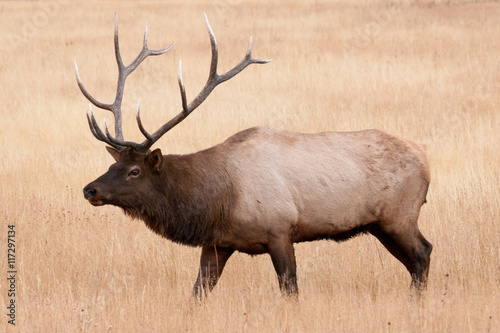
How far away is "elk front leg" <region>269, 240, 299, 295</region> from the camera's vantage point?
5.62 m

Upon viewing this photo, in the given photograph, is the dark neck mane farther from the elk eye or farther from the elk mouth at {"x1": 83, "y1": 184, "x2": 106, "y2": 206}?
the elk mouth at {"x1": 83, "y1": 184, "x2": 106, "y2": 206}

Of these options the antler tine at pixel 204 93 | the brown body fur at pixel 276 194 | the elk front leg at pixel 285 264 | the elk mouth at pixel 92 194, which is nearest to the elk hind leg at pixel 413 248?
the brown body fur at pixel 276 194

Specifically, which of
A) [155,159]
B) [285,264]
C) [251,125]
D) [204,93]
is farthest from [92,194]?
[251,125]

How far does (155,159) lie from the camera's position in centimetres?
582

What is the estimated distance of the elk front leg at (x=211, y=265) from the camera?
5.97m

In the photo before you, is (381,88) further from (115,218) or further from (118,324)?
(118,324)

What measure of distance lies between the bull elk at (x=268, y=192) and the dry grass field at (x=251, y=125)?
1.26 feet

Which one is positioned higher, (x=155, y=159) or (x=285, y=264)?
(x=155, y=159)

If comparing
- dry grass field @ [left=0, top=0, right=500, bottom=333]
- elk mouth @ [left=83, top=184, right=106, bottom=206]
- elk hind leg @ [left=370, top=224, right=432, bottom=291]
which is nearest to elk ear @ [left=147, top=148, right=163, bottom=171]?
elk mouth @ [left=83, top=184, right=106, bottom=206]

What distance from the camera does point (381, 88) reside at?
13.6 m

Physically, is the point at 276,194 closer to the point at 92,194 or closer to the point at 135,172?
the point at 135,172

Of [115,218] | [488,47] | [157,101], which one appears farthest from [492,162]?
[488,47]

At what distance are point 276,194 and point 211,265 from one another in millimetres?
748

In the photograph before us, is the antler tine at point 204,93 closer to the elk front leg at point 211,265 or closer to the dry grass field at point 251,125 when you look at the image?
the elk front leg at point 211,265
